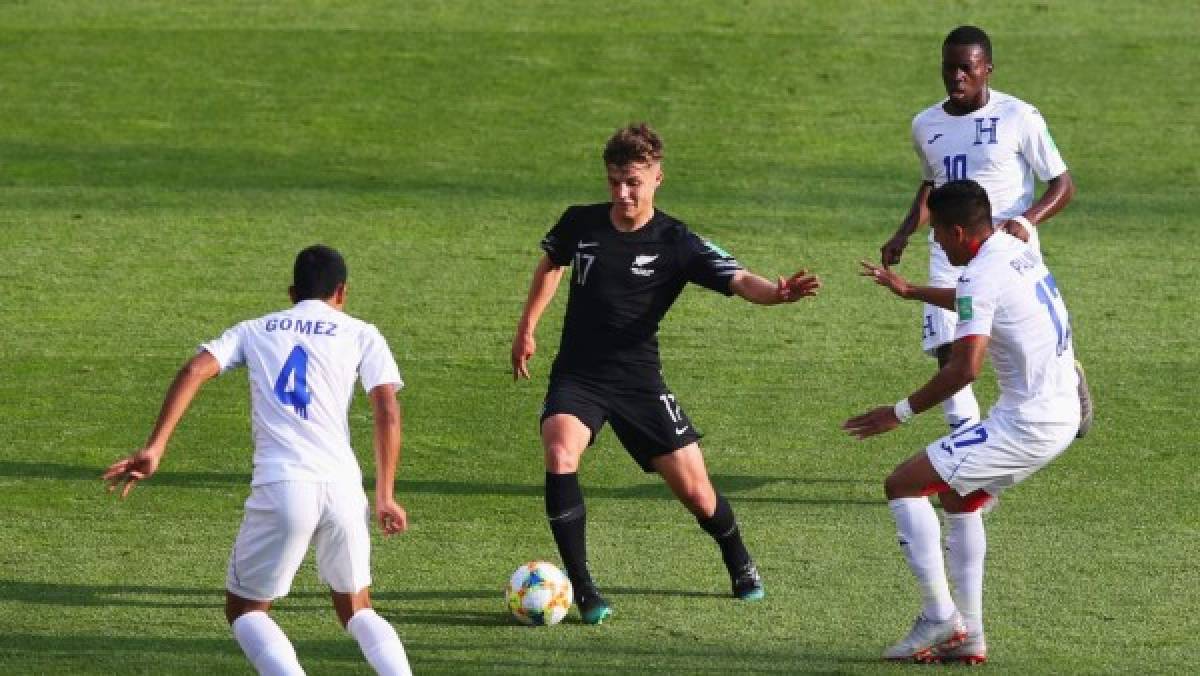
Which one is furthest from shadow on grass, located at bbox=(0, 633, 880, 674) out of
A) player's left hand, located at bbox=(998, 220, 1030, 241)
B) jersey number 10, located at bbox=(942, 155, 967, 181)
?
jersey number 10, located at bbox=(942, 155, 967, 181)

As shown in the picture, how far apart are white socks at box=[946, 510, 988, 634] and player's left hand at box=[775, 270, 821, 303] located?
1.13 metres

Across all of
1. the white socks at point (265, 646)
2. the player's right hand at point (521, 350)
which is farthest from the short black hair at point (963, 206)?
the white socks at point (265, 646)

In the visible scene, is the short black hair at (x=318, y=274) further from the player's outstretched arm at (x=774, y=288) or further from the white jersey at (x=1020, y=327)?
the white jersey at (x=1020, y=327)

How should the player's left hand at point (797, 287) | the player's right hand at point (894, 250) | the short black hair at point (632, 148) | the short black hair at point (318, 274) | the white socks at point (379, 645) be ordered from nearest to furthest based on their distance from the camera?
1. the white socks at point (379, 645)
2. the short black hair at point (318, 274)
3. the player's left hand at point (797, 287)
4. the short black hair at point (632, 148)
5. the player's right hand at point (894, 250)

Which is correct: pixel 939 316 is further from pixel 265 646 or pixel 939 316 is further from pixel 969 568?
pixel 265 646

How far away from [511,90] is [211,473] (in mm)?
9798

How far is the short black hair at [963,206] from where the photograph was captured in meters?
8.49

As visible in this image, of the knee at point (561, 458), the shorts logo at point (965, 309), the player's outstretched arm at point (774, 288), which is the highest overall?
the player's outstretched arm at point (774, 288)

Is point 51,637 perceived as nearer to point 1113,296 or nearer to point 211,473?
point 211,473

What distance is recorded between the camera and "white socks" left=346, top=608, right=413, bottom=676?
748 centimetres

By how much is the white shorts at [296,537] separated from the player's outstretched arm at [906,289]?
222 centimetres

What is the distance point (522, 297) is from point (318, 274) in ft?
25.2

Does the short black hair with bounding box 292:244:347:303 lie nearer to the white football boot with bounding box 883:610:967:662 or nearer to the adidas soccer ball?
the adidas soccer ball

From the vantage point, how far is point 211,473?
459 inches
